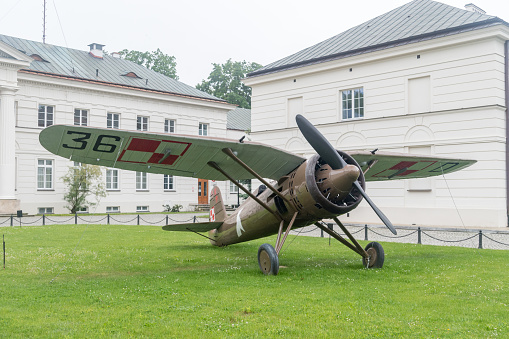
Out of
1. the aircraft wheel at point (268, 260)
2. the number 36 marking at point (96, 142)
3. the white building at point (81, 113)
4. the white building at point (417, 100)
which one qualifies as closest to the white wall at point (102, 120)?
the white building at point (81, 113)

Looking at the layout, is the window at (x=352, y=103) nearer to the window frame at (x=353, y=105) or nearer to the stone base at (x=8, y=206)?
the window frame at (x=353, y=105)

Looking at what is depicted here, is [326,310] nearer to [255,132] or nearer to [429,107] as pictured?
[429,107]

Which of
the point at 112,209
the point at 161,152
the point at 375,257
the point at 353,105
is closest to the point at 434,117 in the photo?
the point at 353,105

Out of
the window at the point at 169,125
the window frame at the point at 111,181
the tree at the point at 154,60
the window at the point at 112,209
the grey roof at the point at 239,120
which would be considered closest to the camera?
the window at the point at 112,209

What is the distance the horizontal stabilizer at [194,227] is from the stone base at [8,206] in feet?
77.2

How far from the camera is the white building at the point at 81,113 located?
34.3m

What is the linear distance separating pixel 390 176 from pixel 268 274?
615 cm

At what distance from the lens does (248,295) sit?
8617mm

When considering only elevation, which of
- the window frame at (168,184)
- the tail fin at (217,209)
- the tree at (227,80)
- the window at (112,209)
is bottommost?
the window at (112,209)

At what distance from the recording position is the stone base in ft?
109

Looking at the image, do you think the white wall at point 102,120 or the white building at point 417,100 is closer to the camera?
the white building at point 417,100

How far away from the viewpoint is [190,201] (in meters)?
45.6

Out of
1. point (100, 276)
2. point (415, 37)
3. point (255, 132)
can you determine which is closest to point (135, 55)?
point (255, 132)

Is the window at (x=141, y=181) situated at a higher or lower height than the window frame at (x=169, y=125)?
lower
